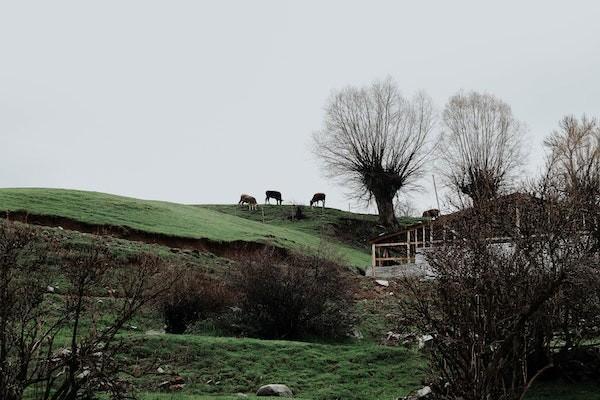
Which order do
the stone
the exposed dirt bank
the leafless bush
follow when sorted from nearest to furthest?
the leafless bush
the stone
the exposed dirt bank

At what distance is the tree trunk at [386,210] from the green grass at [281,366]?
39.8 m

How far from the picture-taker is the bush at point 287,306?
2095 cm

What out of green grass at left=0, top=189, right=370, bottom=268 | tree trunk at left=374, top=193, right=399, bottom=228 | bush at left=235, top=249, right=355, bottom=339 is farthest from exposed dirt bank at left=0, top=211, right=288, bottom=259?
tree trunk at left=374, top=193, right=399, bottom=228

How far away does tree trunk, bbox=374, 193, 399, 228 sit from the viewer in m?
57.4

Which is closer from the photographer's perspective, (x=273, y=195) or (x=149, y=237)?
(x=149, y=237)

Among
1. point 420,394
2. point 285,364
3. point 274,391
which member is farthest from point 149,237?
point 420,394

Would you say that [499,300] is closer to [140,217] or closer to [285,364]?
[285,364]

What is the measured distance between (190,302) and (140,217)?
68.2ft

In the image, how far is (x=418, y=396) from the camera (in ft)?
43.0

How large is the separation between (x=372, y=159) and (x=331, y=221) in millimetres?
7089

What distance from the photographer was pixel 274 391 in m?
13.5

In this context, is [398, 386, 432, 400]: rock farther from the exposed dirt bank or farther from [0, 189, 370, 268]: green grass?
the exposed dirt bank

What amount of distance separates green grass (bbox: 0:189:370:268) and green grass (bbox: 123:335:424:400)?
50.6ft

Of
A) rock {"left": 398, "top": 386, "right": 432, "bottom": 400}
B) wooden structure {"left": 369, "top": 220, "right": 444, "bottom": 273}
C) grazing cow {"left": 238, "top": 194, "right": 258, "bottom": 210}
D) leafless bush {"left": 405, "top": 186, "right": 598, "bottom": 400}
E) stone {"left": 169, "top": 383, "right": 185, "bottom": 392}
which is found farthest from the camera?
grazing cow {"left": 238, "top": 194, "right": 258, "bottom": 210}
